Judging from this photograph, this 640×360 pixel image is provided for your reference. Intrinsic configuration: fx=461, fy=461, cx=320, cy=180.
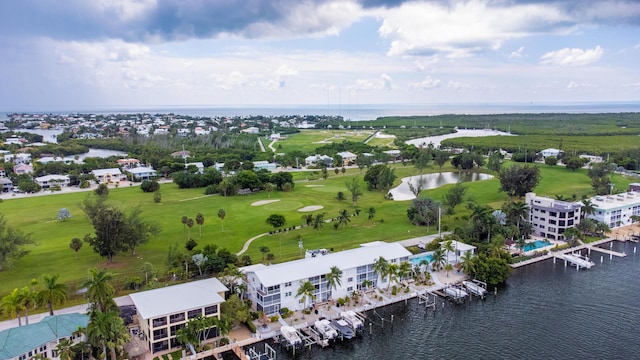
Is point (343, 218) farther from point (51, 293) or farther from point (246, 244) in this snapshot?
point (51, 293)

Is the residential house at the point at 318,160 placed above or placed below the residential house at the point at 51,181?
above

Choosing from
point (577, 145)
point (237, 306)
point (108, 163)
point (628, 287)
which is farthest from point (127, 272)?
point (577, 145)

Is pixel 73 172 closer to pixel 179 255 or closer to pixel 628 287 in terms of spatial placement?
pixel 179 255

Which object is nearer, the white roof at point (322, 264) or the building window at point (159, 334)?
the building window at point (159, 334)

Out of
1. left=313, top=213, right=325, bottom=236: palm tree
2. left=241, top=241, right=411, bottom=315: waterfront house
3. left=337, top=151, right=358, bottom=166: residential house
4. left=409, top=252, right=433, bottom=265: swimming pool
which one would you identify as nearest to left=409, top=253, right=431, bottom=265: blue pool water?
left=409, top=252, right=433, bottom=265: swimming pool

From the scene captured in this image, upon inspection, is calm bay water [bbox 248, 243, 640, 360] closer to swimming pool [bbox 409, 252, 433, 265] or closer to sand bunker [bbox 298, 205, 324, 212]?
swimming pool [bbox 409, 252, 433, 265]

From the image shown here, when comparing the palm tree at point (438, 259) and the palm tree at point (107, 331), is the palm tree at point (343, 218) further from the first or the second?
the palm tree at point (107, 331)

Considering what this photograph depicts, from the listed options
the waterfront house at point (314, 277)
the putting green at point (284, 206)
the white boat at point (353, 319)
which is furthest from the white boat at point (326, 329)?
the putting green at point (284, 206)
